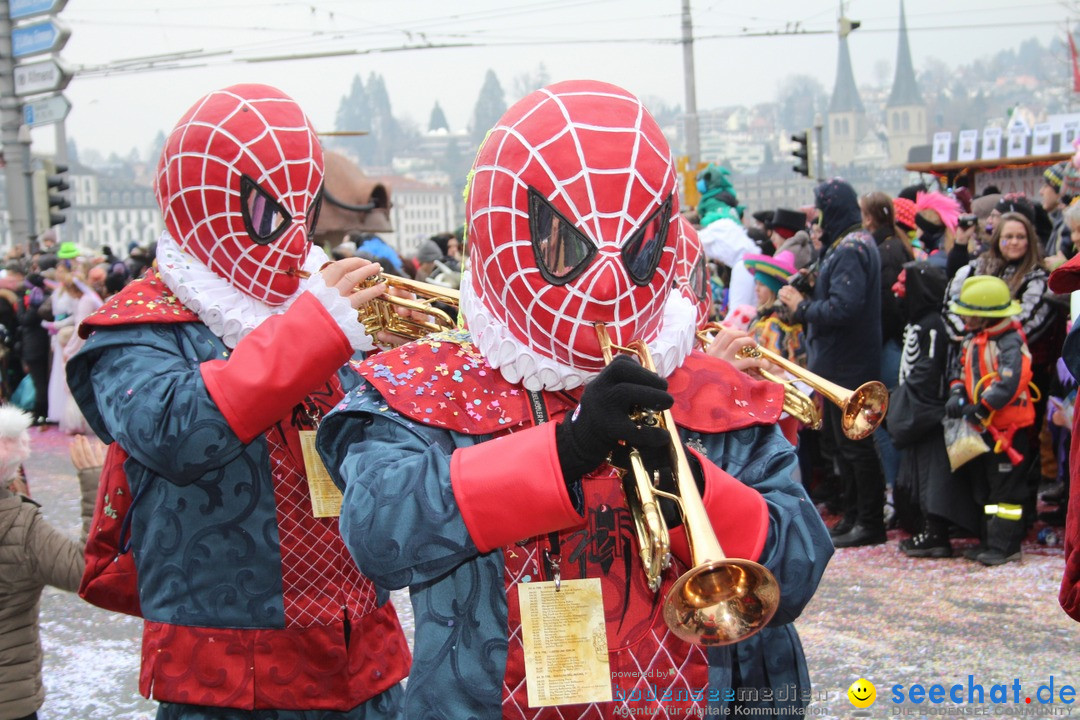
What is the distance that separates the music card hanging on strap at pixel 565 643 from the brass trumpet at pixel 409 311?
149 cm

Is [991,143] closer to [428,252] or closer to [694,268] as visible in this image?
[428,252]

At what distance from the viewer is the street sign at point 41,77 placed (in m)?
14.0

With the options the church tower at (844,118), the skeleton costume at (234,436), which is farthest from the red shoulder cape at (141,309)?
the church tower at (844,118)

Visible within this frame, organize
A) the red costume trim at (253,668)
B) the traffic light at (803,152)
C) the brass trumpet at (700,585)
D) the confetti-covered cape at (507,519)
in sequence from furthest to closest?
the traffic light at (803,152)
the red costume trim at (253,668)
the confetti-covered cape at (507,519)
the brass trumpet at (700,585)

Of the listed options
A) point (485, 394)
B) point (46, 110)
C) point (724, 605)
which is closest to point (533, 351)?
point (485, 394)

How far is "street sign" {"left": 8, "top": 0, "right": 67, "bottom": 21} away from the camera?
47.4 ft

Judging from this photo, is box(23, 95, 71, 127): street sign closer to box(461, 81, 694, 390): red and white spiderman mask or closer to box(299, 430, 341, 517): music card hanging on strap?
box(299, 430, 341, 517): music card hanging on strap

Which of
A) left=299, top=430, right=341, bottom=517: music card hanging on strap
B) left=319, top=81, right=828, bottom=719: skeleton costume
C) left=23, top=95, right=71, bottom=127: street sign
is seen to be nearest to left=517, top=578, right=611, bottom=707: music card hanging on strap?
left=319, top=81, right=828, bottom=719: skeleton costume

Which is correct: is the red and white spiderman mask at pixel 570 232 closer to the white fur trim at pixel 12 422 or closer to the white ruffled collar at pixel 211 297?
the white ruffled collar at pixel 211 297

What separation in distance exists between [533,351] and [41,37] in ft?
46.9

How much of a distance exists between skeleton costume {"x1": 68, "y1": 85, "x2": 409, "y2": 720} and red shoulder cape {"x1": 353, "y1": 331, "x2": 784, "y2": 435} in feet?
1.57

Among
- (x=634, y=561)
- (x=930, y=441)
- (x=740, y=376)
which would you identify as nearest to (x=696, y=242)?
(x=740, y=376)

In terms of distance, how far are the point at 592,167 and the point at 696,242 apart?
6.96ft

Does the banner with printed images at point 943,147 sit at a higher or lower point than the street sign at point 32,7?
lower
